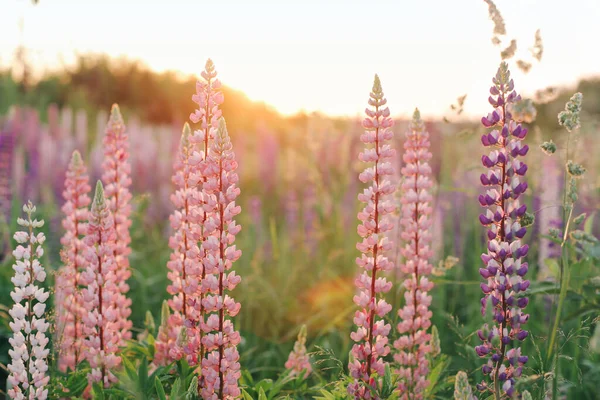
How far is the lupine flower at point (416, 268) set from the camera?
277cm

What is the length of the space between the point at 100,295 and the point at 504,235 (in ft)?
5.34

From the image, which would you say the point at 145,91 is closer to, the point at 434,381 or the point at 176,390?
the point at 434,381

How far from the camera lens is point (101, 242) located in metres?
2.60

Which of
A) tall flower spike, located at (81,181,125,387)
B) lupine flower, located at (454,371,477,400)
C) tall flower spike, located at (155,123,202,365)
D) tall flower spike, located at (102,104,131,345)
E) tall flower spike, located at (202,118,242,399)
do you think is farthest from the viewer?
tall flower spike, located at (102,104,131,345)

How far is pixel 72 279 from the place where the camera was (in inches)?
117

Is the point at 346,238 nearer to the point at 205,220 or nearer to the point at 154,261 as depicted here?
the point at 154,261

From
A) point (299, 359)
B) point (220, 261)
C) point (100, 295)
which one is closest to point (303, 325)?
point (299, 359)

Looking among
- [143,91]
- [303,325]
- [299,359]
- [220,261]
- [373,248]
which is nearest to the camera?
[220,261]

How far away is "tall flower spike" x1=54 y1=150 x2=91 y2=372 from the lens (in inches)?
114

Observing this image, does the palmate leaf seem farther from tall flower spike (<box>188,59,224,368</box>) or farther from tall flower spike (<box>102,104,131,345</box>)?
tall flower spike (<box>102,104,131,345</box>)

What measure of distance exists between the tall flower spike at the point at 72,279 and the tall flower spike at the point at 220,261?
781 millimetres

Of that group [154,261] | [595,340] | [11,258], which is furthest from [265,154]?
[595,340]

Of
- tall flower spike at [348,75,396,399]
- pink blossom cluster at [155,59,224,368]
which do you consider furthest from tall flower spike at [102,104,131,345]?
tall flower spike at [348,75,396,399]

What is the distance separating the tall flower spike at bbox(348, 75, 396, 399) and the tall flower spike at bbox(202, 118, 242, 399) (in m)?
0.46
